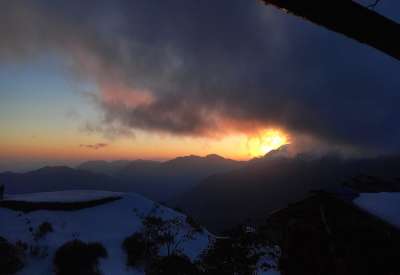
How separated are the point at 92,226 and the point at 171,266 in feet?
39.2

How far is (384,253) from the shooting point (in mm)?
12359

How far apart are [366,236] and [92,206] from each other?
38.2 m

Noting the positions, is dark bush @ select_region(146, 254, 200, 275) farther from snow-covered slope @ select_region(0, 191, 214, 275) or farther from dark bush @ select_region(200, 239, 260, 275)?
dark bush @ select_region(200, 239, 260, 275)

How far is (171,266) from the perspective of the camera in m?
33.9

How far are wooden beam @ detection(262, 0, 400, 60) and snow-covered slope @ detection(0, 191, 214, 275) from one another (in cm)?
3540

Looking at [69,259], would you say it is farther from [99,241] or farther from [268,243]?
[268,243]

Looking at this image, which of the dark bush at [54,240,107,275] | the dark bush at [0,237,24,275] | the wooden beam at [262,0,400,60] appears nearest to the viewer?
the wooden beam at [262,0,400,60]

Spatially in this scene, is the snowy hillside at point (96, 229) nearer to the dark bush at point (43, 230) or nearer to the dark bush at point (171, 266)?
the dark bush at point (43, 230)

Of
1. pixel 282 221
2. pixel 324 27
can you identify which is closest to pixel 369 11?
pixel 324 27

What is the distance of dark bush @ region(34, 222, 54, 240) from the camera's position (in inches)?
1480

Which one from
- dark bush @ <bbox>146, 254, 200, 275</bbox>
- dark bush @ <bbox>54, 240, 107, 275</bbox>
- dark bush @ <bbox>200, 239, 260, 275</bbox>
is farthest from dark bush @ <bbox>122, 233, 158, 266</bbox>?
dark bush @ <bbox>200, 239, 260, 275</bbox>

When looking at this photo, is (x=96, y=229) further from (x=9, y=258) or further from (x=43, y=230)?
(x=9, y=258)

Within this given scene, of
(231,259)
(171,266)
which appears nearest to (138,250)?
(171,266)

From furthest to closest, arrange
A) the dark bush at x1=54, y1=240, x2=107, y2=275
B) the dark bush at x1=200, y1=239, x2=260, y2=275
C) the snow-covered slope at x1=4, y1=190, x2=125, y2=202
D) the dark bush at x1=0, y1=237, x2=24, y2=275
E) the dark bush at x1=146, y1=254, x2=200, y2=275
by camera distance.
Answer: the snow-covered slope at x1=4, y1=190, x2=125, y2=202 < the dark bush at x1=54, y1=240, x2=107, y2=275 < the dark bush at x1=146, y1=254, x2=200, y2=275 < the dark bush at x1=0, y1=237, x2=24, y2=275 < the dark bush at x1=200, y1=239, x2=260, y2=275
